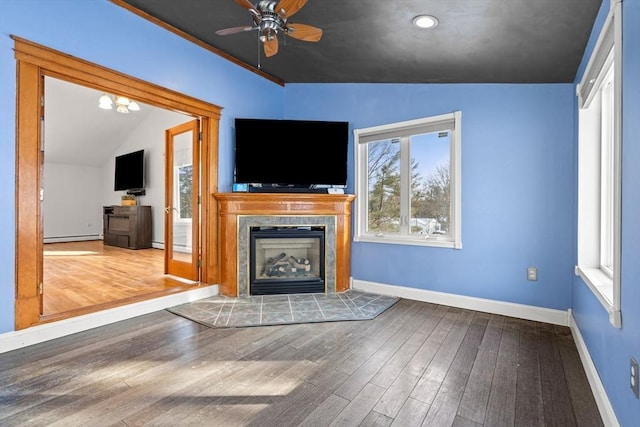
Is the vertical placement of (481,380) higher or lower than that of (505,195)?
lower

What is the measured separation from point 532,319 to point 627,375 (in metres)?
1.79

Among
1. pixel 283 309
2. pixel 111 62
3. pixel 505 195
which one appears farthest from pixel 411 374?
pixel 111 62

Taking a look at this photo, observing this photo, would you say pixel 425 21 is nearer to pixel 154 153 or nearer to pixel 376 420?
pixel 376 420

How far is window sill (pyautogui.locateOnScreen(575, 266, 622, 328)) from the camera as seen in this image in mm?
1470

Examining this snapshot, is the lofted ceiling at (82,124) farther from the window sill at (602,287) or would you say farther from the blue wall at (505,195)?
the window sill at (602,287)

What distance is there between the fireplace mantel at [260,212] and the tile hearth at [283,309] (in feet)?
Result: 0.80

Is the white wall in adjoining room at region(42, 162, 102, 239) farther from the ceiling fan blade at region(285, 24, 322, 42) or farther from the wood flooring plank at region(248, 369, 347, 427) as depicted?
the wood flooring plank at region(248, 369, 347, 427)

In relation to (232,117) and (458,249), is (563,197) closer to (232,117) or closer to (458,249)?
(458,249)

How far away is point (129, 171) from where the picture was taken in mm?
7746

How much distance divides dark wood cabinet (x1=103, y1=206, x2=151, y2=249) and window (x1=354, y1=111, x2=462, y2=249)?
5347 millimetres

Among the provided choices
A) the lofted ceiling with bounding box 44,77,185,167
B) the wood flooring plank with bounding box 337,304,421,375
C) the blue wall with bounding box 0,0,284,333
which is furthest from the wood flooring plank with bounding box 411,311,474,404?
the lofted ceiling with bounding box 44,77,185,167

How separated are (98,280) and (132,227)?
346 cm

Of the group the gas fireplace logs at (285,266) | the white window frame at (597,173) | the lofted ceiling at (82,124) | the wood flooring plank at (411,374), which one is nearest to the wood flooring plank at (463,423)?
the wood flooring plank at (411,374)

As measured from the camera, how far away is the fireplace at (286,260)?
3.63 meters
